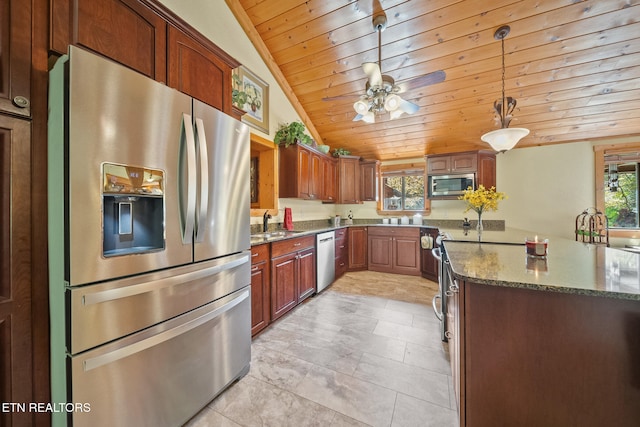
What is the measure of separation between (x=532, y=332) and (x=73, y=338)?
77.5 inches

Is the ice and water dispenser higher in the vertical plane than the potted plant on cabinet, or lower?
lower

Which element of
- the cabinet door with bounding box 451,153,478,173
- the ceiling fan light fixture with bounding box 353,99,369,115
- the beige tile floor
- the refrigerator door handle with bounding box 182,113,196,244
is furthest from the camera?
the cabinet door with bounding box 451,153,478,173

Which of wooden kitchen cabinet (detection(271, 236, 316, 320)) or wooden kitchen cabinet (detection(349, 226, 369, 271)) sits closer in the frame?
wooden kitchen cabinet (detection(271, 236, 316, 320))

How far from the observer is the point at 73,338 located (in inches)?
37.3

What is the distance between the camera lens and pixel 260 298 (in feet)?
7.63

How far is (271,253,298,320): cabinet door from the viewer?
8.25 feet

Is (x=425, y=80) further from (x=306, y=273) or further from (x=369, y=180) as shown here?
(x=369, y=180)

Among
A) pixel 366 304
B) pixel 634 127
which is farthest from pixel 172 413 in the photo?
pixel 634 127

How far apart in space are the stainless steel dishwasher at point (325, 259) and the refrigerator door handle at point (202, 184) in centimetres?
221

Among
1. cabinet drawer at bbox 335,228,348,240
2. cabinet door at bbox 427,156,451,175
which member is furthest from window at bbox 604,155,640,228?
cabinet drawer at bbox 335,228,348,240

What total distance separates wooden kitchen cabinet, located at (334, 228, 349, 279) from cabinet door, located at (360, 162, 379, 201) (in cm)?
98

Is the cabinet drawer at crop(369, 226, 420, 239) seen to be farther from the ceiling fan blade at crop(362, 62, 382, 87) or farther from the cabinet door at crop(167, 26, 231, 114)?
the cabinet door at crop(167, 26, 231, 114)

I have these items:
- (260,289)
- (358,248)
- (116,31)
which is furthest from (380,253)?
(116,31)

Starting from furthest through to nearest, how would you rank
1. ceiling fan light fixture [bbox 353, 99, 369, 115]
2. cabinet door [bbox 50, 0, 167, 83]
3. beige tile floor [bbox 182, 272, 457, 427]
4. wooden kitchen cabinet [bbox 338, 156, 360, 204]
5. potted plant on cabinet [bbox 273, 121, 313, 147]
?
wooden kitchen cabinet [bbox 338, 156, 360, 204] < potted plant on cabinet [bbox 273, 121, 313, 147] < ceiling fan light fixture [bbox 353, 99, 369, 115] < beige tile floor [bbox 182, 272, 457, 427] < cabinet door [bbox 50, 0, 167, 83]
